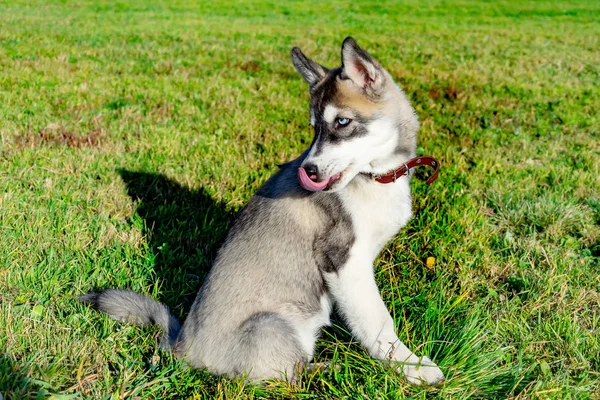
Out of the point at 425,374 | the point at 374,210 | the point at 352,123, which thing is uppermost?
the point at 352,123

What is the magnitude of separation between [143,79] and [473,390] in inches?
296

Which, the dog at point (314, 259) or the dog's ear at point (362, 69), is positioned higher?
the dog's ear at point (362, 69)

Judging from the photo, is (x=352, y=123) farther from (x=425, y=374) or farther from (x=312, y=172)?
(x=425, y=374)

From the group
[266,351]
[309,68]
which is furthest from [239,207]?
[266,351]

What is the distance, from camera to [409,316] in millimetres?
3205

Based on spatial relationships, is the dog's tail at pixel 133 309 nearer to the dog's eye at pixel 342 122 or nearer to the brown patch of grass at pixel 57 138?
the dog's eye at pixel 342 122

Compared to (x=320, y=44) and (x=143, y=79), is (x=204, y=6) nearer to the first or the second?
(x=320, y=44)

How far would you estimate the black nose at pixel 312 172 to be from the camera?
3000mm

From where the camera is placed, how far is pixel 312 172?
118 inches

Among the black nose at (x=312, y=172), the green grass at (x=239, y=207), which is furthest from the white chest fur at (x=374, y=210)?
the green grass at (x=239, y=207)

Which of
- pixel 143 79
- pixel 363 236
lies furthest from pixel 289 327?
pixel 143 79

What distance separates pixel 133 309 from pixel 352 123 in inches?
67.0

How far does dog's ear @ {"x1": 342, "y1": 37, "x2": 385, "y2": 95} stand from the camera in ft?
10.3

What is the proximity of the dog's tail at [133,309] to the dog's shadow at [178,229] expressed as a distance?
0.40 m
